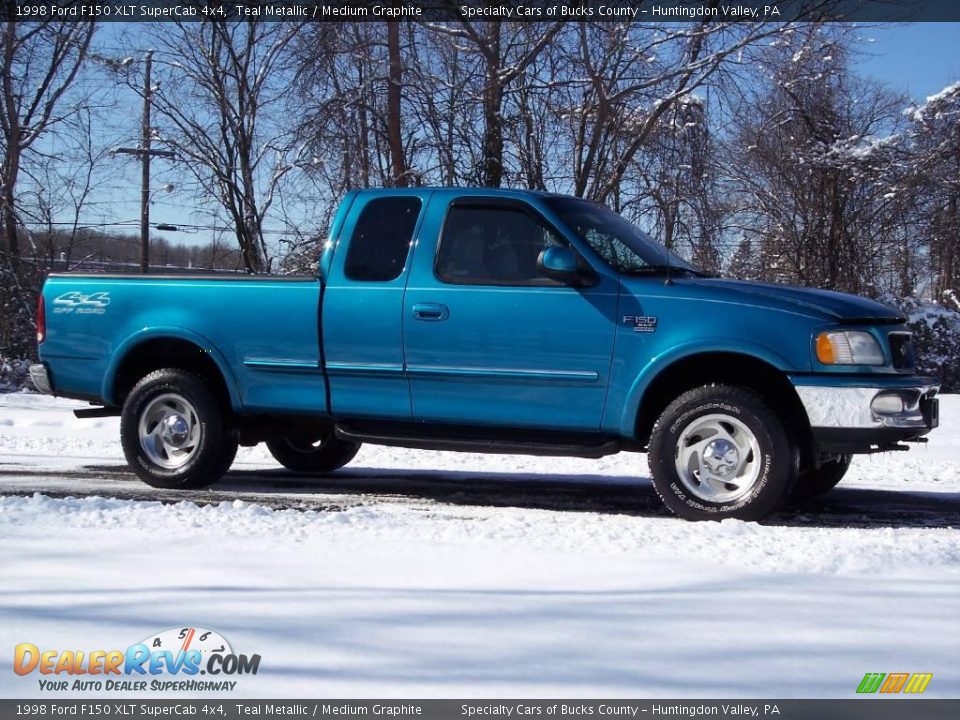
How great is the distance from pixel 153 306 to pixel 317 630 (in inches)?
165

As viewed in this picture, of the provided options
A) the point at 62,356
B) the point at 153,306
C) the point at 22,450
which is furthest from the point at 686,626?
the point at 22,450

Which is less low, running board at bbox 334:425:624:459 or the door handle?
the door handle

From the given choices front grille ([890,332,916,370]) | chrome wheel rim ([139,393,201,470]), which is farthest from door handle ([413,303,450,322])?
front grille ([890,332,916,370])

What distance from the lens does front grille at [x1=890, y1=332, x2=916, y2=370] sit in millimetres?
5934

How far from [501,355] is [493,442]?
0.52m

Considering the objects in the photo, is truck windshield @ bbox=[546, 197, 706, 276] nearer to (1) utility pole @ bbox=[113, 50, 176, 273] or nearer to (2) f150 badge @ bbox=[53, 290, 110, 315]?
(2) f150 badge @ bbox=[53, 290, 110, 315]

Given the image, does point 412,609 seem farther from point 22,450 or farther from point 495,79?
point 495,79

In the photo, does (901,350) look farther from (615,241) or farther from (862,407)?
(615,241)

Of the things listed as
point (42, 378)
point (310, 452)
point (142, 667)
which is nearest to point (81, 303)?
point (42, 378)

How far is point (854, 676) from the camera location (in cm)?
307

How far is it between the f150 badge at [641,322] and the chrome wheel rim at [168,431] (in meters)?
3.00

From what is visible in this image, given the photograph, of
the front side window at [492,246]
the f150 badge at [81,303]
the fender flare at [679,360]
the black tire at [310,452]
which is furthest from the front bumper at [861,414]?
the f150 badge at [81,303]

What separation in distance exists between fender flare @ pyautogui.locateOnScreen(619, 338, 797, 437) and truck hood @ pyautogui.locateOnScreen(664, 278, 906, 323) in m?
0.27

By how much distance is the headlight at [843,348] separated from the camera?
5.71 meters
